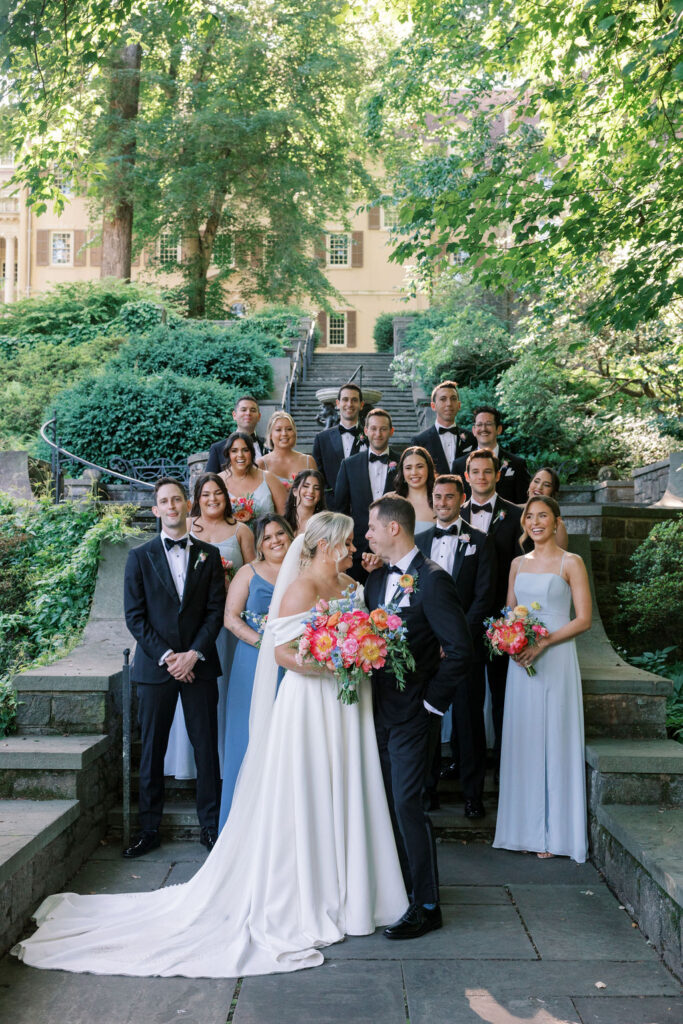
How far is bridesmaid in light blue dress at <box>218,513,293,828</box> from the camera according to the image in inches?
242

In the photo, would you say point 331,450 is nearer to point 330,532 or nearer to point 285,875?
point 330,532

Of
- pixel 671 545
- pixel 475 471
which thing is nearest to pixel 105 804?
pixel 475 471

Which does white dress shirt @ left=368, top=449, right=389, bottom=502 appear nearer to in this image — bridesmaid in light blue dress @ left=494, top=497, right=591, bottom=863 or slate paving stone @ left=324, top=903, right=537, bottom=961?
bridesmaid in light blue dress @ left=494, top=497, right=591, bottom=863

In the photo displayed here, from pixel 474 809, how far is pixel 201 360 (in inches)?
514

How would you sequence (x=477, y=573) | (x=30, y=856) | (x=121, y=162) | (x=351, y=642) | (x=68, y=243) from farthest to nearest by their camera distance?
(x=68, y=243), (x=121, y=162), (x=477, y=573), (x=30, y=856), (x=351, y=642)

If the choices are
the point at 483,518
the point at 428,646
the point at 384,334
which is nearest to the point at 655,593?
the point at 483,518

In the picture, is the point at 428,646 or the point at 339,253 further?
the point at 339,253

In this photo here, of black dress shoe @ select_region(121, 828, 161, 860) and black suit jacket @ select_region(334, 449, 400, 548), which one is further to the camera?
black suit jacket @ select_region(334, 449, 400, 548)

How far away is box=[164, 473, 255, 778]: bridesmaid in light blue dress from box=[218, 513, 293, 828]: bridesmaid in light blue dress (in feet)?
1.27

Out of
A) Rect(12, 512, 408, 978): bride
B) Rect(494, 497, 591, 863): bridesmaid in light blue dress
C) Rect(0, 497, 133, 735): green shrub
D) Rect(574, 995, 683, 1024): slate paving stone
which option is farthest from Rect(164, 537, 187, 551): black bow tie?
Rect(574, 995, 683, 1024): slate paving stone

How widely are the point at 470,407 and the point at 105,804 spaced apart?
1183 cm

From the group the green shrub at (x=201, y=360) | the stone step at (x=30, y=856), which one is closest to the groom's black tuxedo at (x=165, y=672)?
the stone step at (x=30, y=856)

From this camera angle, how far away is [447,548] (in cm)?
670

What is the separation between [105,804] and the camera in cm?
653
